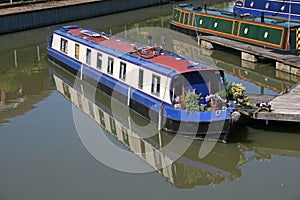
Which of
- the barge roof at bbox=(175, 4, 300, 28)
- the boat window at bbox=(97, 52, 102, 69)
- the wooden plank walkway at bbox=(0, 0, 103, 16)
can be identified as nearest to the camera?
the boat window at bbox=(97, 52, 102, 69)

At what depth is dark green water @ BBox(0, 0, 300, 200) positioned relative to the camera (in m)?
11.8

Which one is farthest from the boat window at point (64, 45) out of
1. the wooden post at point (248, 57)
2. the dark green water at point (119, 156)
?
the wooden post at point (248, 57)

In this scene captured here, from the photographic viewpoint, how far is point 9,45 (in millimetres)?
27953

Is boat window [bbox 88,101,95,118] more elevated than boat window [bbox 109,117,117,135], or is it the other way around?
boat window [bbox 88,101,95,118]

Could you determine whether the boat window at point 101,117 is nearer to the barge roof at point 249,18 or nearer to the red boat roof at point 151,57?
the red boat roof at point 151,57

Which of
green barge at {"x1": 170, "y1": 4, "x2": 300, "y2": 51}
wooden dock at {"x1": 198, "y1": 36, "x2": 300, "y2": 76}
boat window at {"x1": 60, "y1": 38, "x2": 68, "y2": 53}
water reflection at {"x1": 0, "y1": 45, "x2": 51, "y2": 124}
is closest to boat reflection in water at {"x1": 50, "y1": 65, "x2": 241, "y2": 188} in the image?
water reflection at {"x1": 0, "y1": 45, "x2": 51, "y2": 124}

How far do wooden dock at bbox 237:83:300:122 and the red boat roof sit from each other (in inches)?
67.5

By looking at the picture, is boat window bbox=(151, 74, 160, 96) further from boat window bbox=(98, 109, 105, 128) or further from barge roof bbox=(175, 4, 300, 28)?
barge roof bbox=(175, 4, 300, 28)

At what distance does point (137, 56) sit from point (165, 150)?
4.21 metres

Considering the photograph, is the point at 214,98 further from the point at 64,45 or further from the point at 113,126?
the point at 64,45

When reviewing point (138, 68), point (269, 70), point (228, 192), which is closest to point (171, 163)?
point (228, 192)

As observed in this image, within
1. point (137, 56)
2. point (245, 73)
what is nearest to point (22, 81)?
point (137, 56)

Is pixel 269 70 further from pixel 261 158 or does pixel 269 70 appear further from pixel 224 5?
pixel 224 5

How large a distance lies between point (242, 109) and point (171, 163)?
8.87 feet
